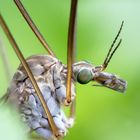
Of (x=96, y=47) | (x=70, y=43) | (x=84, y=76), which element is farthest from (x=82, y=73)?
(x=96, y=47)

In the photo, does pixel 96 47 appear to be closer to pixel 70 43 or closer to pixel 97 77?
pixel 97 77

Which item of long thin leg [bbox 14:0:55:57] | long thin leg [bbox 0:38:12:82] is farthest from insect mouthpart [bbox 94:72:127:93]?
long thin leg [bbox 0:38:12:82]

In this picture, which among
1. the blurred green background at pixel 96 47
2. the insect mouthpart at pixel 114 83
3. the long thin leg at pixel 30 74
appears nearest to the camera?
the long thin leg at pixel 30 74

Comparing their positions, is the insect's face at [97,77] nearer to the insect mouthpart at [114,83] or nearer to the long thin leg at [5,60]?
the insect mouthpart at [114,83]

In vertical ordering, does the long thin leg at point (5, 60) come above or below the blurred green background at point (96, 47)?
above

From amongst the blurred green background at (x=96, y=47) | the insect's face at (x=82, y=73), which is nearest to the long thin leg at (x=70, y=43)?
the insect's face at (x=82, y=73)

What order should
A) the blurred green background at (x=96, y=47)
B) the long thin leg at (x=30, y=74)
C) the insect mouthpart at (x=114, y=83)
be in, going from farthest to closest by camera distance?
1. the blurred green background at (x=96, y=47)
2. the insect mouthpart at (x=114, y=83)
3. the long thin leg at (x=30, y=74)

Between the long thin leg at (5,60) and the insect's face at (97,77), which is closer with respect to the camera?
the long thin leg at (5,60)

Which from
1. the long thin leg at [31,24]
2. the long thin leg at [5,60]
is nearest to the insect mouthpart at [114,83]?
the long thin leg at [31,24]
